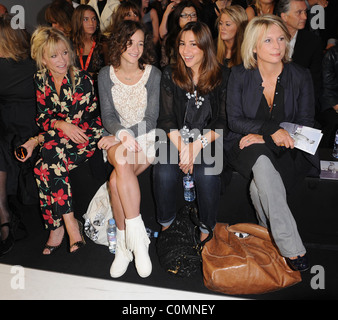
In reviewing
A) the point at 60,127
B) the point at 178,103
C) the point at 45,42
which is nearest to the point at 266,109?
the point at 178,103

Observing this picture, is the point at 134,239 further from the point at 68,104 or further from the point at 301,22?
the point at 301,22

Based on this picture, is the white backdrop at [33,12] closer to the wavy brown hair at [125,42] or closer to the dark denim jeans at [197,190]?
the wavy brown hair at [125,42]

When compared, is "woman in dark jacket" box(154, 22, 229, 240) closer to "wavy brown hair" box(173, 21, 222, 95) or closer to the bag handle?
"wavy brown hair" box(173, 21, 222, 95)

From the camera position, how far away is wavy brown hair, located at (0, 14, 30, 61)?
8.71 ft

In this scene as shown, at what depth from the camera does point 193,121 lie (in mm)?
2463

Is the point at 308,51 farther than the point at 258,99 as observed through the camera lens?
Yes

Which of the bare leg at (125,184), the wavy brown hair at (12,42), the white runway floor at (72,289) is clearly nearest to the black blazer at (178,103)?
the bare leg at (125,184)

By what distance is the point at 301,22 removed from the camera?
3.11m

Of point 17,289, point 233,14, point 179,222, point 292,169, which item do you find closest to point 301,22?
point 233,14

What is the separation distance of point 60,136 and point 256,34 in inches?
60.7

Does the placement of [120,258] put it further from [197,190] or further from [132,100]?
[132,100]

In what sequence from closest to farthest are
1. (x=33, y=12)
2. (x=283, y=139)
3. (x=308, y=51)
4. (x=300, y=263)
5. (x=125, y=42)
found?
1. (x=300, y=263)
2. (x=283, y=139)
3. (x=125, y=42)
4. (x=308, y=51)
5. (x=33, y=12)

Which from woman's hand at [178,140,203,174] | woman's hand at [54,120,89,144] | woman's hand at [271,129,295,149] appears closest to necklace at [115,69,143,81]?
woman's hand at [54,120,89,144]

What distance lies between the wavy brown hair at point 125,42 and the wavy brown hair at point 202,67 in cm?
28
